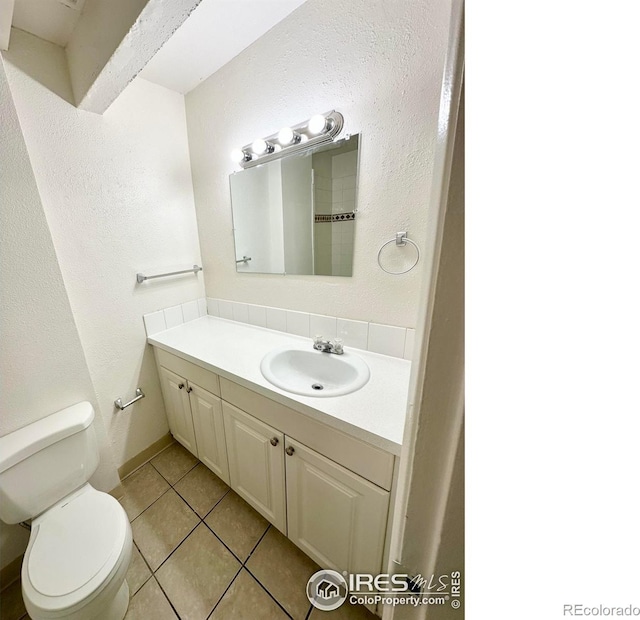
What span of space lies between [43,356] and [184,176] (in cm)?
120

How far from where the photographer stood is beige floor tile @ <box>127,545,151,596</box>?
1.03 metres

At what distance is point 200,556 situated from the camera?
1118mm

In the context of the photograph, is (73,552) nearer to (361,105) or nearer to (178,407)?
(178,407)

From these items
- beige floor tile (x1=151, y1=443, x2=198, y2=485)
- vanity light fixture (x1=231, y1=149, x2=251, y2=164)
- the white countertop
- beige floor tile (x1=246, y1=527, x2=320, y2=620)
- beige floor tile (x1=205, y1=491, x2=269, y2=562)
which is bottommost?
beige floor tile (x1=246, y1=527, x2=320, y2=620)

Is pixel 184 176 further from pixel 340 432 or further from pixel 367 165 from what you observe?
pixel 340 432

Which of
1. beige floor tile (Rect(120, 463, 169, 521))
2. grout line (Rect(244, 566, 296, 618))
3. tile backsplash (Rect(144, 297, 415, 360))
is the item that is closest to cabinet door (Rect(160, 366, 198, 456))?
beige floor tile (Rect(120, 463, 169, 521))

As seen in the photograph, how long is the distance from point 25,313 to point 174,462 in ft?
3.81

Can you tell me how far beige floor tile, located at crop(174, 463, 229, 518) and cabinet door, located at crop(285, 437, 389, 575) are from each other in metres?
0.56

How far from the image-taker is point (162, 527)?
1.23m

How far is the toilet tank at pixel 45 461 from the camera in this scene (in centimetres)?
92

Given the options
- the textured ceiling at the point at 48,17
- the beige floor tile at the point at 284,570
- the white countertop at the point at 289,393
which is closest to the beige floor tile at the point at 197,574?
the beige floor tile at the point at 284,570

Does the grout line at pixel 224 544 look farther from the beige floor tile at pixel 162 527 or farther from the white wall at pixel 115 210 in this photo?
the white wall at pixel 115 210

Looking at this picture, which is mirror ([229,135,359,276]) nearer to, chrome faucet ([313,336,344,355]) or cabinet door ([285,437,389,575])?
chrome faucet ([313,336,344,355])
